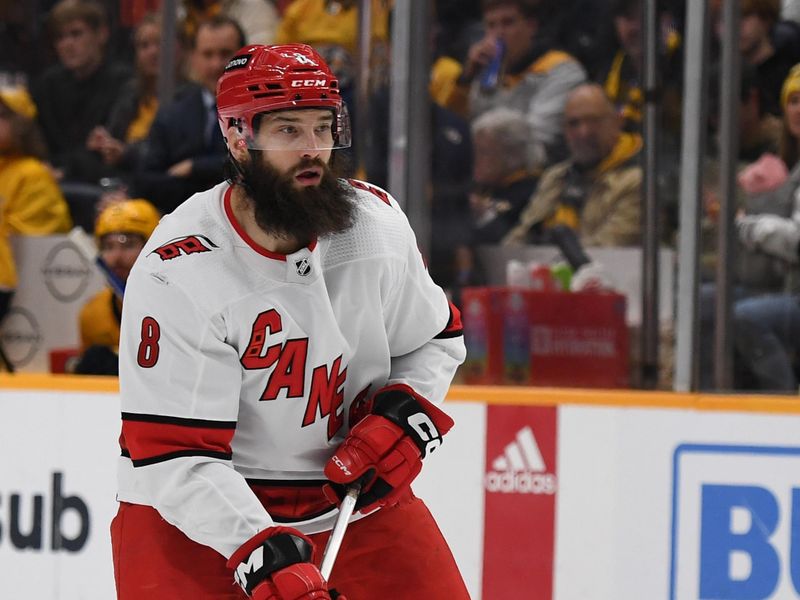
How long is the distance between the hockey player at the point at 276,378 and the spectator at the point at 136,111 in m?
1.72

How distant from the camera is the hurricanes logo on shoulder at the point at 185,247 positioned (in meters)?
2.17

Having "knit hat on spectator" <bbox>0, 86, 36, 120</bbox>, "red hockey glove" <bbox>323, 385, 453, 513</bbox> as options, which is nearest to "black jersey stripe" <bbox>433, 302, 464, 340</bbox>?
"red hockey glove" <bbox>323, 385, 453, 513</bbox>

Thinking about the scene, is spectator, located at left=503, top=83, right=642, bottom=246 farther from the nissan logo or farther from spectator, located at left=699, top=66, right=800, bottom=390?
the nissan logo

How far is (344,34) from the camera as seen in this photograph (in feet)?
12.3

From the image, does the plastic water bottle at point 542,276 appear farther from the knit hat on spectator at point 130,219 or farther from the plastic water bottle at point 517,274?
the knit hat on spectator at point 130,219

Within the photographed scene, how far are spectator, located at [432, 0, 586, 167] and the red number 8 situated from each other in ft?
5.47

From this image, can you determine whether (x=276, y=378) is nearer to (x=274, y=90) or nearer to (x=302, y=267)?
(x=302, y=267)

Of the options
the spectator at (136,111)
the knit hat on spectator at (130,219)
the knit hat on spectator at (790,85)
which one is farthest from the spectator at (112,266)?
the knit hat on spectator at (790,85)

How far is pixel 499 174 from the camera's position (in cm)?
363

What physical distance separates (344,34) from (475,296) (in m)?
0.81

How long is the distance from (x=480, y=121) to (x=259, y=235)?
155 cm

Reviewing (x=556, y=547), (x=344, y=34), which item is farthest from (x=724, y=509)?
(x=344, y=34)

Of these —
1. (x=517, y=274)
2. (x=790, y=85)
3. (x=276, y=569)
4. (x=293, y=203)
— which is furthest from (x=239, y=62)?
(x=790, y=85)

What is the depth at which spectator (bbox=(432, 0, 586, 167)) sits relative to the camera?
11.7ft
